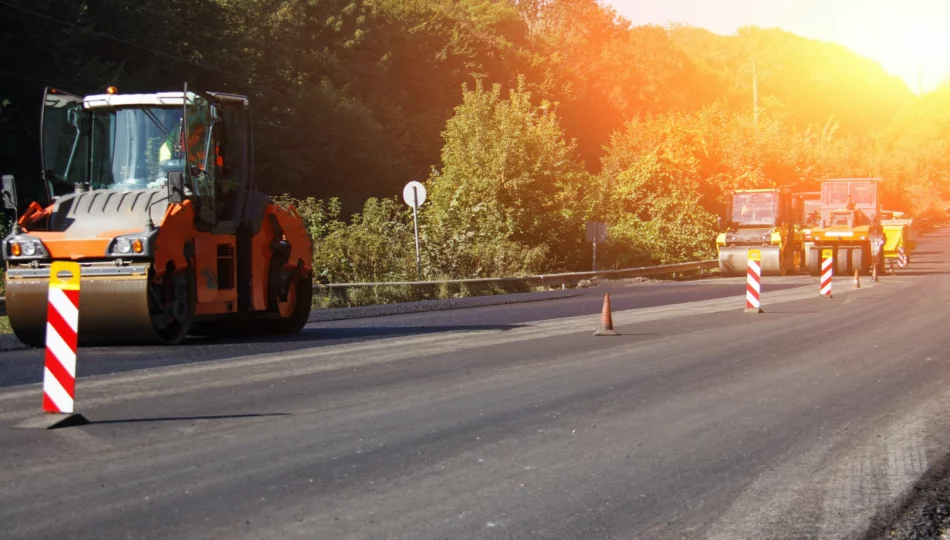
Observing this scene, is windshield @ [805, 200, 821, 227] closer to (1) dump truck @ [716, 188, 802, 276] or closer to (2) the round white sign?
(1) dump truck @ [716, 188, 802, 276]

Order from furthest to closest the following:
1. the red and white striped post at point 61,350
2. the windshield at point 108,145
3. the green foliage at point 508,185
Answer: the green foliage at point 508,185 < the windshield at point 108,145 < the red and white striped post at point 61,350

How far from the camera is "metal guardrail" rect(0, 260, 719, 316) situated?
26006 millimetres

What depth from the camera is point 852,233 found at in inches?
1547

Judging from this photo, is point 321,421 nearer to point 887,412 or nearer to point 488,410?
point 488,410

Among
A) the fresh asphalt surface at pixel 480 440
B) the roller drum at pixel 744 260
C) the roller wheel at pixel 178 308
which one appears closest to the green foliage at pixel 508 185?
the roller drum at pixel 744 260

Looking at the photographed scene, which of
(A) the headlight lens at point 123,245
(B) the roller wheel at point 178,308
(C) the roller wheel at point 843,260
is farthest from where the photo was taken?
(C) the roller wheel at point 843,260

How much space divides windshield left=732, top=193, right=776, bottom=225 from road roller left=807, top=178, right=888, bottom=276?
2.14m

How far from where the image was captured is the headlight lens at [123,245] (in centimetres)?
1293

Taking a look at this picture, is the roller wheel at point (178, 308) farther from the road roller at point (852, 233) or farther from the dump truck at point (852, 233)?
the road roller at point (852, 233)

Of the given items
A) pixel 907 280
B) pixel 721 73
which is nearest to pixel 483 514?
pixel 907 280

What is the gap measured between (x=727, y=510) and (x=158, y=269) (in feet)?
29.1

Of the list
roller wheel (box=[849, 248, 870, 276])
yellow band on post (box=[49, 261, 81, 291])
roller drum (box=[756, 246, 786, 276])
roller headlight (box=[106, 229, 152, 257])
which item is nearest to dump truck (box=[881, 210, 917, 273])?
roller wheel (box=[849, 248, 870, 276])

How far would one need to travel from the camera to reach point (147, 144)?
1438 centimetres

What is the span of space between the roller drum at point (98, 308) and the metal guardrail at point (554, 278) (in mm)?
11040
